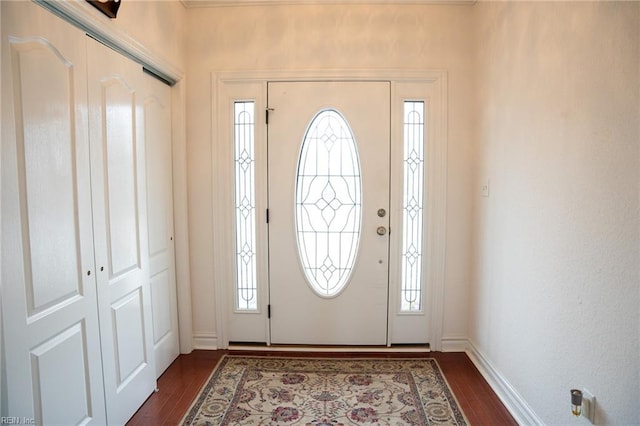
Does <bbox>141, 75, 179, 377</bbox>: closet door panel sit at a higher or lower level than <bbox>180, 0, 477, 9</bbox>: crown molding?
lower

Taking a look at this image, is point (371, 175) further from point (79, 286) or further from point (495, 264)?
point (79, 286)

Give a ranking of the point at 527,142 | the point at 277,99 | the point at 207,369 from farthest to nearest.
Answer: the point at 277,99 < the point at 207,369 < the point at 527,142

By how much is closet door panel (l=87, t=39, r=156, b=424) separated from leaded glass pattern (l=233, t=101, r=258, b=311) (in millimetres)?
715

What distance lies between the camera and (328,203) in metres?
2.59

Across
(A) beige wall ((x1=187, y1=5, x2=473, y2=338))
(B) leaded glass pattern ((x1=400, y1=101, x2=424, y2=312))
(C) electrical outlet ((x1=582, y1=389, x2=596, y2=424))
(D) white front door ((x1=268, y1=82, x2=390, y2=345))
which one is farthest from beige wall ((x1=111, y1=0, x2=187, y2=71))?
(C) electrical outlet ((x1=582, y1=389, x2=596, y2=424))

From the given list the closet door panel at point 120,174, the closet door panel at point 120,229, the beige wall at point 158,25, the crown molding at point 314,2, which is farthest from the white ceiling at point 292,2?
the closet door panel at point 120,174

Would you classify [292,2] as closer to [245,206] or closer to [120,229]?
[245,206]

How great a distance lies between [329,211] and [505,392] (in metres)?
1.64

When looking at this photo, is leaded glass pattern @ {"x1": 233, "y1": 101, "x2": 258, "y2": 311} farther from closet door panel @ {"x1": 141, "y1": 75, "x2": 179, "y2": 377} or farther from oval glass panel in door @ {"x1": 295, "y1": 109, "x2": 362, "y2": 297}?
closet door panel @ {"x1": 141, "y1": 75, "x2": 179, "y2": 377}

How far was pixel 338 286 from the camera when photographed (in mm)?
2621

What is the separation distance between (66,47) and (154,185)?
96 centimetres

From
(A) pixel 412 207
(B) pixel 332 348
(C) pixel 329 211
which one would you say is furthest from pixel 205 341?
(A) pixel 412 207

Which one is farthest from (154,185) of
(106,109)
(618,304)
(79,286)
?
(618,304)

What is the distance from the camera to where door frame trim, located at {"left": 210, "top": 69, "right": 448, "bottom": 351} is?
2486 mm
